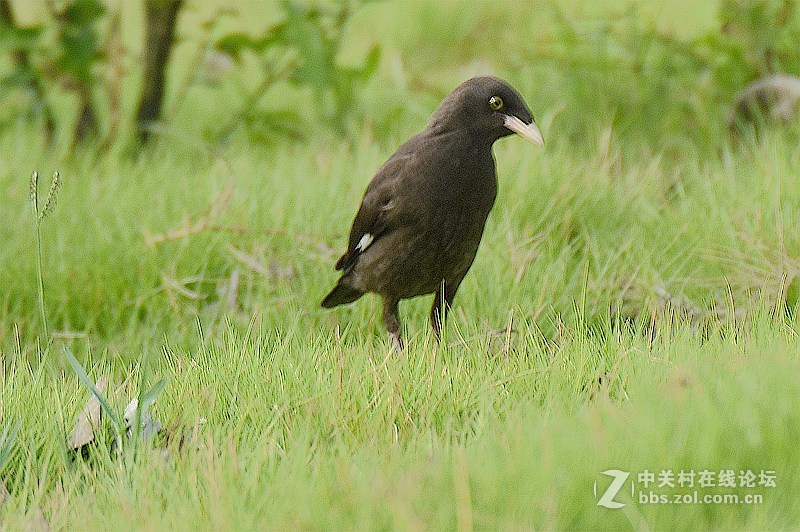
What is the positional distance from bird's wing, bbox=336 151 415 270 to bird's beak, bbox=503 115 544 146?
0.37 metres

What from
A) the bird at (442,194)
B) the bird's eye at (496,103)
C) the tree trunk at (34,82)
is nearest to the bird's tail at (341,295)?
the bird at (442,194)

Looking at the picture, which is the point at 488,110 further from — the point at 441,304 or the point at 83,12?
the point at 83,12

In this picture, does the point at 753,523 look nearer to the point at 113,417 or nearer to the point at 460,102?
the point at 113,417

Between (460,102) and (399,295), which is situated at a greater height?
(460,102)

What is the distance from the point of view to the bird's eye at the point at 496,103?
13.4 feet

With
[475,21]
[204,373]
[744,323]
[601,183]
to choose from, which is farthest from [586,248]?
[475,21]

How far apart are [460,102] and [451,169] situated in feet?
0.90

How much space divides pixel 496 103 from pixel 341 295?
1044 mm

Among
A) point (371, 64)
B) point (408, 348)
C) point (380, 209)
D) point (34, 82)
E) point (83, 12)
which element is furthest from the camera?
point (34, 82)

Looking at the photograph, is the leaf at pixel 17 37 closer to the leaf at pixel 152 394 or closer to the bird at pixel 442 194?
the bird at pixel 442 194

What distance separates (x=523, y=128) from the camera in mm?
4039

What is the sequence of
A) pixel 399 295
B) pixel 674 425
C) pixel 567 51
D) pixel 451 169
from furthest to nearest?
pixel 567 51, pixel 399 295, pixel 451 169, pixel 674 425

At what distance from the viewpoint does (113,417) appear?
9.63 ft

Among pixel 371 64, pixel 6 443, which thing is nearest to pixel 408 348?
pixel 6 443
